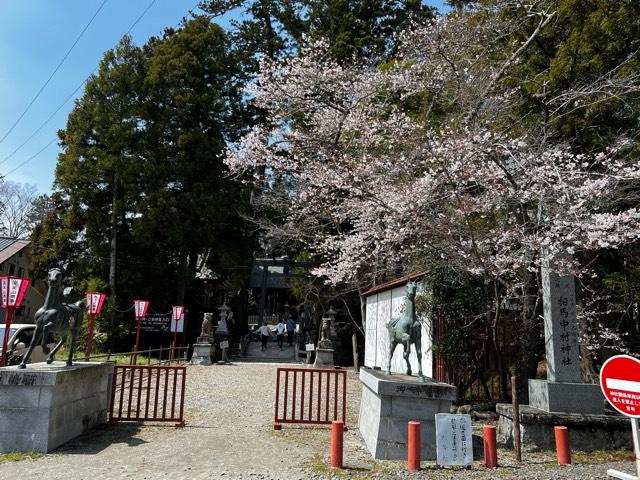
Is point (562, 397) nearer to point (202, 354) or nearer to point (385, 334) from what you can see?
point (385, 334)

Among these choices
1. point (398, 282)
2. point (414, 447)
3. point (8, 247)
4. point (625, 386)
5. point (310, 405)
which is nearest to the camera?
point (625, 386)

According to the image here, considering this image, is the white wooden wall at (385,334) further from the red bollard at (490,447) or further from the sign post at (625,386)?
the sign post at (625,386)

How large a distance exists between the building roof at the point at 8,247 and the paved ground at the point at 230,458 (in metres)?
25.8

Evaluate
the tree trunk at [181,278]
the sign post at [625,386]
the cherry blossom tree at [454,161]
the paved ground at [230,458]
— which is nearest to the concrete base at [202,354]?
the tree trunk at [181,278]

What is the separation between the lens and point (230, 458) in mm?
6488

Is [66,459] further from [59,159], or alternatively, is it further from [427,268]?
[59,159]

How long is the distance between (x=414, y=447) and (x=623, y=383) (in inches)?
101

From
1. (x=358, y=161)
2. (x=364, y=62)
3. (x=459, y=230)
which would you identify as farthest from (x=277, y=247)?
(x=459, y=230)

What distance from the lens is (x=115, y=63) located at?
25234 millimetres

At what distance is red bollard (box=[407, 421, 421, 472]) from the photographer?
5.93 m

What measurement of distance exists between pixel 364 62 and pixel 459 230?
40.6ft

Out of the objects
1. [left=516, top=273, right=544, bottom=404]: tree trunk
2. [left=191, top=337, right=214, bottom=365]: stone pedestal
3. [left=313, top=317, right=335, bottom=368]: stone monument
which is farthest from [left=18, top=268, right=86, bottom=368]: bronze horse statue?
[left=313, top=317, right=335, bottom=368]: stone monument

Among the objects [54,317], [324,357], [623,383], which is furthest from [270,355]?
[623,383]

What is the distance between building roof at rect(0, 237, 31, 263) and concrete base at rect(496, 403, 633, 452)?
3082cm
